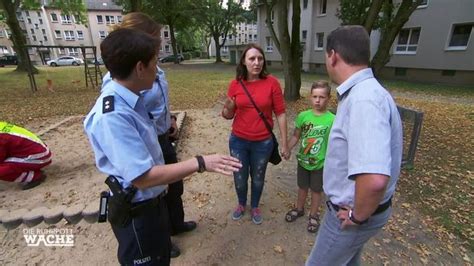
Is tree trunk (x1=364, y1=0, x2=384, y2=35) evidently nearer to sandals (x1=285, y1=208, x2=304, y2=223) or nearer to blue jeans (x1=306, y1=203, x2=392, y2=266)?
sandals (x1=285, y1=208, x2=304, y2=223)

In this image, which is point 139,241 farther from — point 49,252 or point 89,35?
point 89,35

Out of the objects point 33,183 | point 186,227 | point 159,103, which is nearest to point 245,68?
point 159,103

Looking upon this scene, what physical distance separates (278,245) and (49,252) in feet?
7.69

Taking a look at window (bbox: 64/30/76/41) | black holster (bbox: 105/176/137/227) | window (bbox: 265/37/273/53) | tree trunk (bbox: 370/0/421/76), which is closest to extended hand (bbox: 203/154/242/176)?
black holster (bbox: 105/176/137/227)

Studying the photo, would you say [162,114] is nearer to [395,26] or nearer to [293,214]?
[293,214]

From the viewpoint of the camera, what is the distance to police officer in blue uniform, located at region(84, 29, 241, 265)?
130 cm

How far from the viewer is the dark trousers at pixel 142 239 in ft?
5.31

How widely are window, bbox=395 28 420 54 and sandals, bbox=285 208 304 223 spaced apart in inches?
726

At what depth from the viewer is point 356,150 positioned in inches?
47.8

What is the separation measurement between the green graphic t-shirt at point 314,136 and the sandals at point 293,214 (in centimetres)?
74

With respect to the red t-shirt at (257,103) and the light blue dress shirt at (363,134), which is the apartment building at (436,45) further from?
the light blue dress shirt at (363,134)

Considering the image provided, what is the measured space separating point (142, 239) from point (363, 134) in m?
1.39

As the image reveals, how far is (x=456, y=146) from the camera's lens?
553 cm

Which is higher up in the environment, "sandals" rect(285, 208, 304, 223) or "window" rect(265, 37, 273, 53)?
"window" rect(265, 37, 273, 53)
